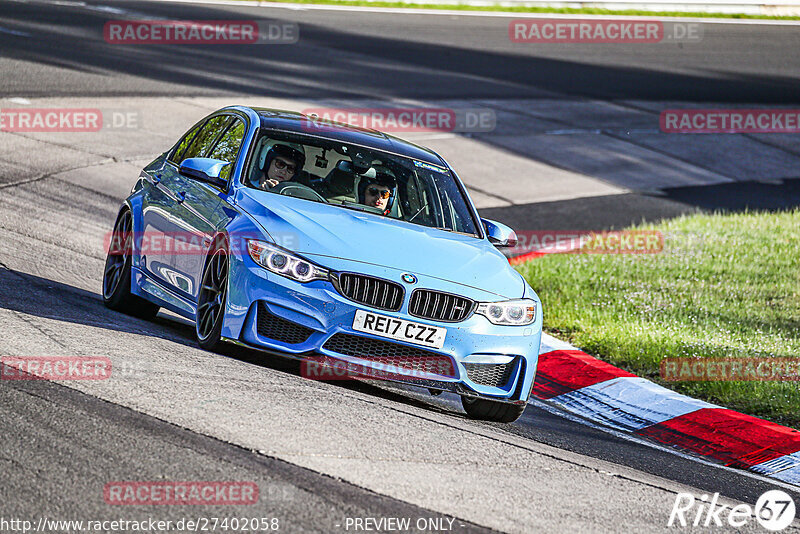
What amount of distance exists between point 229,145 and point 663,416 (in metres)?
3.63

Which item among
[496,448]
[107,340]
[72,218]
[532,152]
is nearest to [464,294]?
[496,448]

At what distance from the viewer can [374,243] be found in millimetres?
7129

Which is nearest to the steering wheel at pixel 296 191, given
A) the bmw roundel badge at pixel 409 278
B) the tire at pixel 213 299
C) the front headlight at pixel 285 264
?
the tire at pixel 213 299

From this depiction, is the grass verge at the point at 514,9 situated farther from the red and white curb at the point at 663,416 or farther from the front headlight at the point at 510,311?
the front headlight at the point at 510,311

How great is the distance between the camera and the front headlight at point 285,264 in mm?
6781

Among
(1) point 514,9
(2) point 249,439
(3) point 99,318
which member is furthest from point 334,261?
(1) point 514,9

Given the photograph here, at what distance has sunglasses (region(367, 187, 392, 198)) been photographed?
8.13 meters

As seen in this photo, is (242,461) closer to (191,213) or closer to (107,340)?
(107,340)

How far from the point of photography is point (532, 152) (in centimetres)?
1994

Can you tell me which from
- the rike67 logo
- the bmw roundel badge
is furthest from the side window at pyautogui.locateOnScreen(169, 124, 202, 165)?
the rike67 logo

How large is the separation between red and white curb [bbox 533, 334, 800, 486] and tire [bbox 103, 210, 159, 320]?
9.86ft

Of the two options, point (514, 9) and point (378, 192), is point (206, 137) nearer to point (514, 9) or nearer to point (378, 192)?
point (378, 192)

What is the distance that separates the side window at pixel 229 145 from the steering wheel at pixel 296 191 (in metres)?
0.39

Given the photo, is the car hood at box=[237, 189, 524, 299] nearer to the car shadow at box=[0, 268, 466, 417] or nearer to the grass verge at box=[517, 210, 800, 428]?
the car shadow at box=[0, 268, 466, 417]
